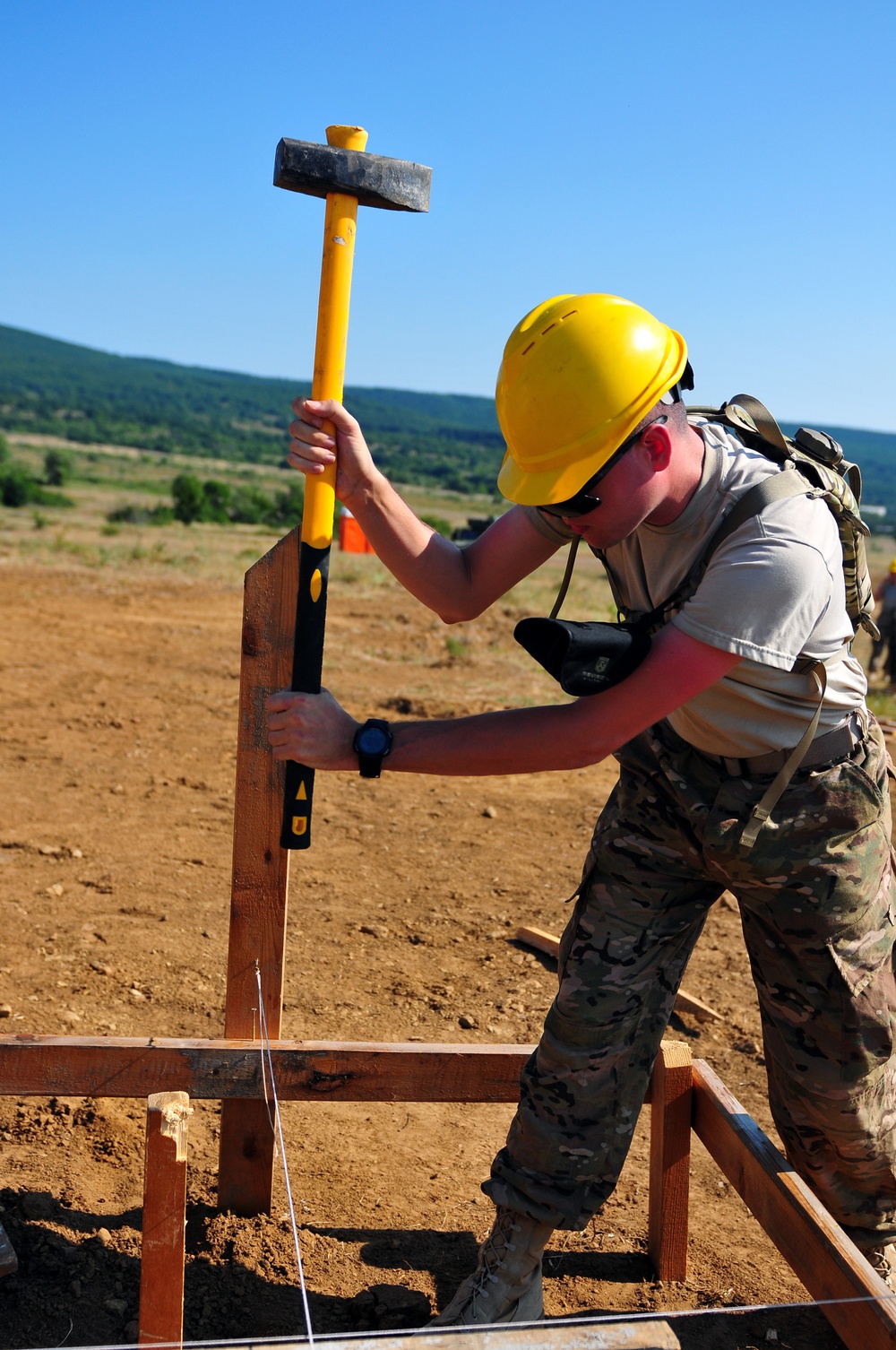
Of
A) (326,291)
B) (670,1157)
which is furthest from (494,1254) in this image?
(326,291)

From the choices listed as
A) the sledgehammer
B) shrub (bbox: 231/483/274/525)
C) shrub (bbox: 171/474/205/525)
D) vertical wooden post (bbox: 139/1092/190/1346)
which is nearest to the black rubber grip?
the sledgehammer

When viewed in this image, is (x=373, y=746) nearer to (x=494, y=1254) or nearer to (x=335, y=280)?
(x=335, y=280)

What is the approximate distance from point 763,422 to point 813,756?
2.21 ft

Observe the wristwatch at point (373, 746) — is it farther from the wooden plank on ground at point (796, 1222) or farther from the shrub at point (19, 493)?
the shrub at point (19, 493)

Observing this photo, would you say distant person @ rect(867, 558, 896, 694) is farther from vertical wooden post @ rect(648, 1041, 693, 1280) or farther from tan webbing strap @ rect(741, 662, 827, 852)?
tan webbing strap @ rect(741, 662, 827, 852)

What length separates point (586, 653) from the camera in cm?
209

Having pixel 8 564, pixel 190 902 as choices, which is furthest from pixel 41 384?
pixel 190 902

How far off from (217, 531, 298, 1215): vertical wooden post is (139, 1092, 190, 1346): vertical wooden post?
1.66 feet

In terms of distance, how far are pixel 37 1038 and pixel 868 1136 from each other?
5.73ft

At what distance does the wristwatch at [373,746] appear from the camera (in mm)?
2195

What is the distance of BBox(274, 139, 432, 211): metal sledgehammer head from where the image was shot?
2355 mm

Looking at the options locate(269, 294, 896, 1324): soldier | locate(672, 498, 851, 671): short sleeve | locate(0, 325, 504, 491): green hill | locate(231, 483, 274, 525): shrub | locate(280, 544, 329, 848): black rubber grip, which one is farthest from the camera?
locate(0, 325, 504, 491): green hill

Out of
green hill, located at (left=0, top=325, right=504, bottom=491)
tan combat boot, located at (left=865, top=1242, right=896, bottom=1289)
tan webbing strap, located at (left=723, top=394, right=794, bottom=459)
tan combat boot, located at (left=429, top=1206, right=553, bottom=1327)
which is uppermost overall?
green hill, located at (left=0, top=325, right=504, bottom=491)

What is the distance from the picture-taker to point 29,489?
3275 centimetres
